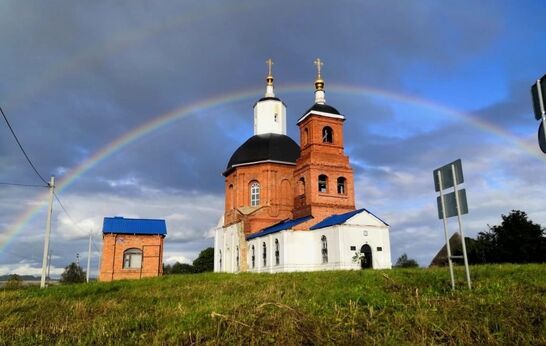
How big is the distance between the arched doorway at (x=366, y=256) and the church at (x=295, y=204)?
0.06 m

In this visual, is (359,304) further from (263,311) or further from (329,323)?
(263,311)

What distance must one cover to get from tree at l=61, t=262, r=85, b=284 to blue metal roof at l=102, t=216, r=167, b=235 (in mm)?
12649

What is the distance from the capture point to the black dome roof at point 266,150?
1494 inches

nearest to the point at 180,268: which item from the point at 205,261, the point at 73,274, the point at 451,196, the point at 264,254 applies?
the point at 205,261

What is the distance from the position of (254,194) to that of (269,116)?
847 centimetres

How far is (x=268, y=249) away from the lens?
32344mm

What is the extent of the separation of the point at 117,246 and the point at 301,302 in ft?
105

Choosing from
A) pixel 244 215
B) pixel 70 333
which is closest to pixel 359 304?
pixel 70 333

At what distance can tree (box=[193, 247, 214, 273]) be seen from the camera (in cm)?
7019

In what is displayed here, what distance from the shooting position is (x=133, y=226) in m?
→ 38.9

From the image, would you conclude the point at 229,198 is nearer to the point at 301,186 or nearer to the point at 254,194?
the point at 254,194

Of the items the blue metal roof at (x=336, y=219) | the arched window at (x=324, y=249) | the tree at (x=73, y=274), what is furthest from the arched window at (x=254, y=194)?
the tree at (x=73, y=274)

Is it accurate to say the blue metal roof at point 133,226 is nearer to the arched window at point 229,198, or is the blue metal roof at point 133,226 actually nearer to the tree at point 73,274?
the arched window at point 229,198

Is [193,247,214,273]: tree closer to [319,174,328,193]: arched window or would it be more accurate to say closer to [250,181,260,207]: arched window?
[250,181,260,207]: arched window
